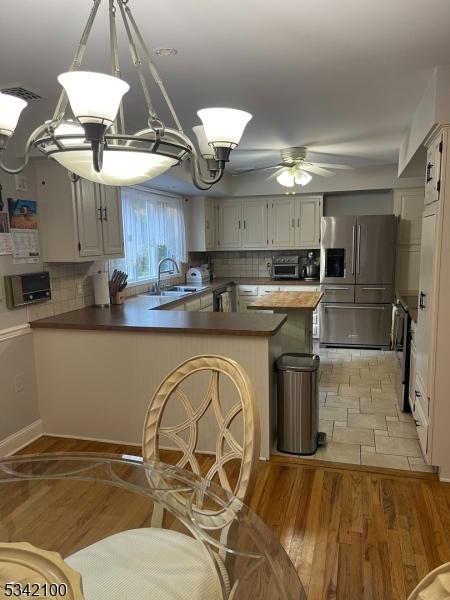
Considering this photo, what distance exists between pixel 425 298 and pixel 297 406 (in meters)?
1.06

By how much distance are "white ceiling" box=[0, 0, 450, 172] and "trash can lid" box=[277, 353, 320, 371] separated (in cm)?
174

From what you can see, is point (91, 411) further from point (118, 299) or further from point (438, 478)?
point (438, 478)

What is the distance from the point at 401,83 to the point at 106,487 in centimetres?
267

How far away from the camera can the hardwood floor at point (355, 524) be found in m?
1.83

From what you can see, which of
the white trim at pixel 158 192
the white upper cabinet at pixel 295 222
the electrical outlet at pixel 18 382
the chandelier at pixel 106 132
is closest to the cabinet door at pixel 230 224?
the white upper cabinet at pixel 295 222

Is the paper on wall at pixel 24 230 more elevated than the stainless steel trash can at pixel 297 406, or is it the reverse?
the paper on wall at pixel 24 230

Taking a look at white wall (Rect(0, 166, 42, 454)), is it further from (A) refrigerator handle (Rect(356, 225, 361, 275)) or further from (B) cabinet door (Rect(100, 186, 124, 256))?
(A) refrigerator handle (Rect(356, 225, 361, 275))

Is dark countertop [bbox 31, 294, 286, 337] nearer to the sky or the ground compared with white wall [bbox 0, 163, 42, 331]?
nearer to the ground

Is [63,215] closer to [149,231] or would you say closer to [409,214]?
[149,231]

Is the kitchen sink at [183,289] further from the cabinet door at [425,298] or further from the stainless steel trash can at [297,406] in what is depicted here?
the cabinet door at [425,298]

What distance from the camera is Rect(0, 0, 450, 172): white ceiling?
5.66 feet

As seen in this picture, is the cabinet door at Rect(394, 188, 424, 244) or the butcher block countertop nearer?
the butcher block countertop

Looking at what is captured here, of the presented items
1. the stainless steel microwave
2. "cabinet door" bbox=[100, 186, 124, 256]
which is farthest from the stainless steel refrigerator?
the stainless steel microwave

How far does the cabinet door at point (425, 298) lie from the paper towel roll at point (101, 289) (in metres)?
2.47
